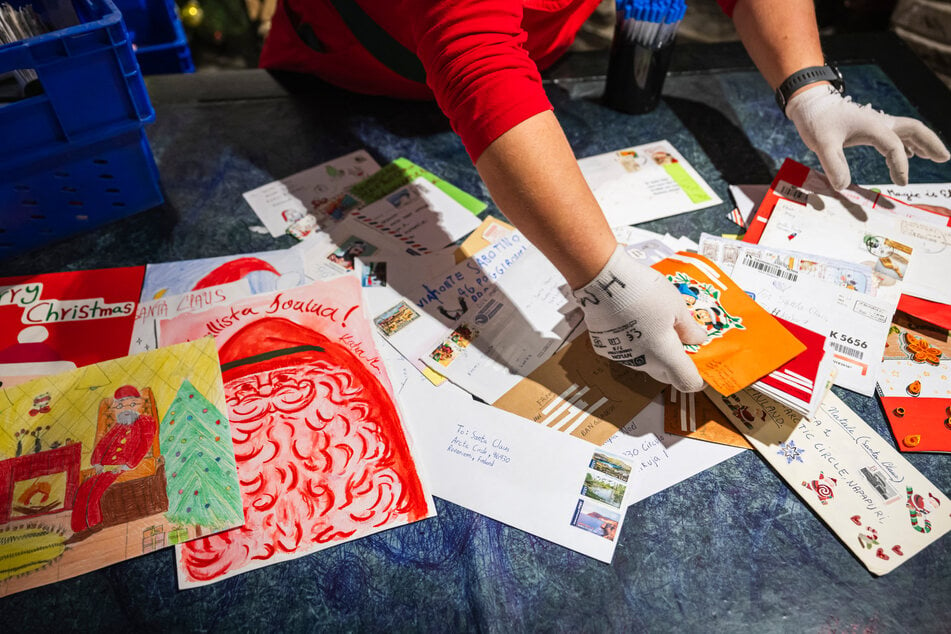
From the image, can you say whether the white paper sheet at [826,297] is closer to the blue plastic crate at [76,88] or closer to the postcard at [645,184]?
the postcard at [645,184]

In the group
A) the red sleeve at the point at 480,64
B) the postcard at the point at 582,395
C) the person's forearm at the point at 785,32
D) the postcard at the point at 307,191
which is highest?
the red sleeve at the point at 480,64

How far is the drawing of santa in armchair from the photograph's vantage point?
29.5 inches

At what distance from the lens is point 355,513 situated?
771 millimetres

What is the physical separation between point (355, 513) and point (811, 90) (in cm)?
107

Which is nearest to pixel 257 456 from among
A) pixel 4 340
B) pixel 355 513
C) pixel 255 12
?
pixel 355 513

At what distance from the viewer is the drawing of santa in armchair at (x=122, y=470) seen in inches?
29.5

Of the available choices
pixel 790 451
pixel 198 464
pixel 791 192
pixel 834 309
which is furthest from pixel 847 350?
pixel 198 464

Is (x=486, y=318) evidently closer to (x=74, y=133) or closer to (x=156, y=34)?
(x=74, y=133)

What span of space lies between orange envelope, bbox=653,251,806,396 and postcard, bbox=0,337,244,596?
0.66 m

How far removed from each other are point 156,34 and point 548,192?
110cm

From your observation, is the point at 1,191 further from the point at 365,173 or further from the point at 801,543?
the point at 801,543

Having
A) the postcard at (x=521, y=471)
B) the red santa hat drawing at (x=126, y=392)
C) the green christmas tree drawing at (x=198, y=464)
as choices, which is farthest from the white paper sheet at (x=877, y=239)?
the red santa hat drawing at (x=126, y=392)

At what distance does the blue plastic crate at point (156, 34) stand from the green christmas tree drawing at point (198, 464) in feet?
2.83

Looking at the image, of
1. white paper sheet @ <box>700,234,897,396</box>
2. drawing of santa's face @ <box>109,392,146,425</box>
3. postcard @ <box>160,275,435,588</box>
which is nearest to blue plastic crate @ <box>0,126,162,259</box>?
postcard @ <box>160,275,435,588</box>
